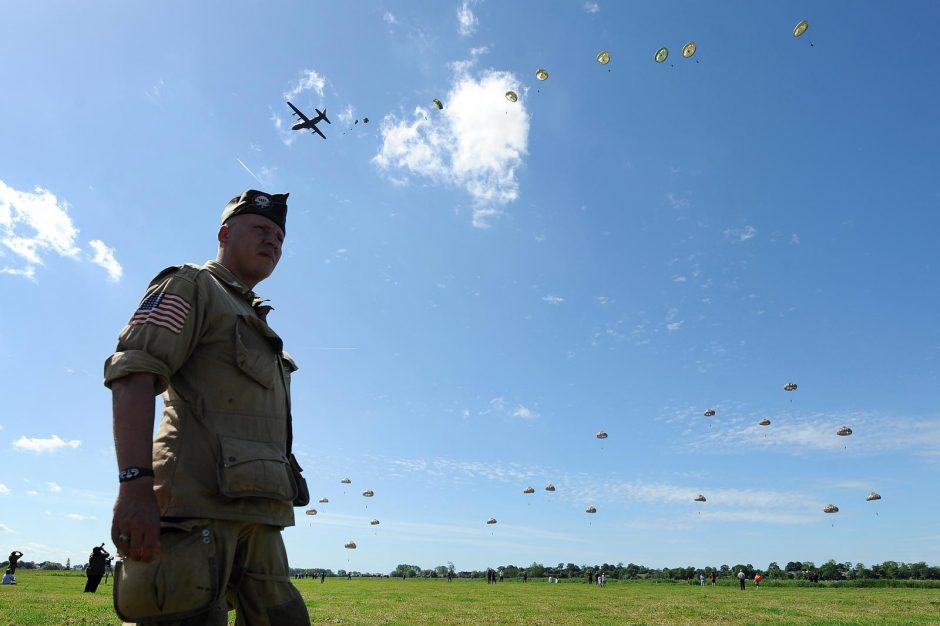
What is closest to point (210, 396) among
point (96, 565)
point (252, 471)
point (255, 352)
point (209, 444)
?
point (209, 444)

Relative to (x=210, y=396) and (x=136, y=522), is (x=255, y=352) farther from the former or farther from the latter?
(x=136, y=522)

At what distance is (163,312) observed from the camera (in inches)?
126

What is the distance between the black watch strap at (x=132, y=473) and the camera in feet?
9.26

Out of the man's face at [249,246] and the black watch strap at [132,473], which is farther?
the man's face at [249,246]

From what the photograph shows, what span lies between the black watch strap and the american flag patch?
2.44 feet

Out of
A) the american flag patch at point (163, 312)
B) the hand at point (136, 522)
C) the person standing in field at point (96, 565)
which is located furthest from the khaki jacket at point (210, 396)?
the person standing in field at point (96, 565)

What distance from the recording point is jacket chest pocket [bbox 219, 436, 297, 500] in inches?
123

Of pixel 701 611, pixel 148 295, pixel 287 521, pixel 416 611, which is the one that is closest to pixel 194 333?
pixel 148 295

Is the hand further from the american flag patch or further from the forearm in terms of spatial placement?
the american flag patch

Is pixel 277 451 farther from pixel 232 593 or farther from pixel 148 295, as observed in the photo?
pixel 148 295

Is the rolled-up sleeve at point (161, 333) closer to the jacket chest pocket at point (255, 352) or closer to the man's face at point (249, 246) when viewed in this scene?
the jacket chest pocket at point (255, 352)

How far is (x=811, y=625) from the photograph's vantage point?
18.2 metres

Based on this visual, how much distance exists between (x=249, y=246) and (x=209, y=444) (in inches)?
57.2

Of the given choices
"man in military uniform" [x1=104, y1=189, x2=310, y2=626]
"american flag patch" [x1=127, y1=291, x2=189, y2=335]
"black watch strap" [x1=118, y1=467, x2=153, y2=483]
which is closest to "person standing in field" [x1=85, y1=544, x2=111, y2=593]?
"man in military uniform" [x1=104, y1=189, x2=310, y2=626]
